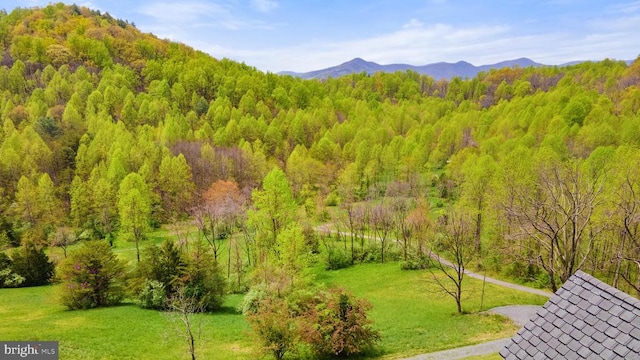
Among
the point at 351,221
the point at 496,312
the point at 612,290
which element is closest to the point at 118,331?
the point at 612,290

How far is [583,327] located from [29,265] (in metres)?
50.2

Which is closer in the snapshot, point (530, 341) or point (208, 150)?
point (530, 341)

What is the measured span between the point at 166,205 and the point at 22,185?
2048 cm

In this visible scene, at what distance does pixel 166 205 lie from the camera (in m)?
69.2

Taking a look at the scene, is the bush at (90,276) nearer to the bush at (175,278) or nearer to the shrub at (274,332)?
the bush at (175,278)

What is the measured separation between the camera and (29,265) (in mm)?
42500

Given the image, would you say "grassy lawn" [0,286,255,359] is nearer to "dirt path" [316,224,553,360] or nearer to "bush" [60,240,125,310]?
"bush" [60,240,125,310]

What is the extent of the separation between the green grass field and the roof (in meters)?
15.2

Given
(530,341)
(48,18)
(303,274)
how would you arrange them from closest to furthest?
(530,341), (303,274), (48,18)

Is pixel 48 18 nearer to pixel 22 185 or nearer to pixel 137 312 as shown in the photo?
pixel 22 185

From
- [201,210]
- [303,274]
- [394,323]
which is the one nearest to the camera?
[394,323]

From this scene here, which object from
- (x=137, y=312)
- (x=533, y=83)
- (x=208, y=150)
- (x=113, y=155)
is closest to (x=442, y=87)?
→ (x=533, y=83)

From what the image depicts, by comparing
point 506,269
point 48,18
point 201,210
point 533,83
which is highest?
point 48,18

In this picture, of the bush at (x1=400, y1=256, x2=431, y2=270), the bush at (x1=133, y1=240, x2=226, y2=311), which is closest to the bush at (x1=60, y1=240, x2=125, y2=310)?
the bush at (x1=133, y1=240, x2=226, y2=311)
